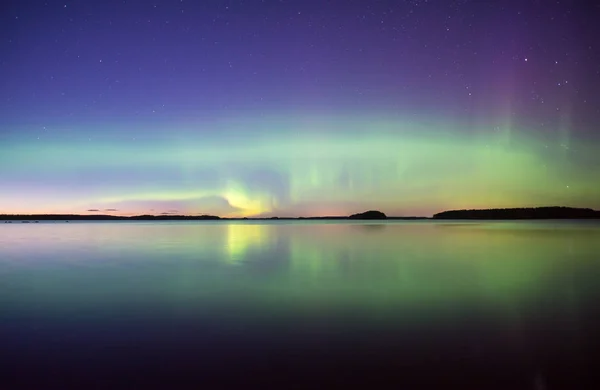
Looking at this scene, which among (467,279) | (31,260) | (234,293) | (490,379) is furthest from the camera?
(31,260)

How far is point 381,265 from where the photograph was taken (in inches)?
897

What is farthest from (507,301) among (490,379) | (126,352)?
(126,352)

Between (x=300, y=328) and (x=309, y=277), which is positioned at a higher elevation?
(x=309, y=277)

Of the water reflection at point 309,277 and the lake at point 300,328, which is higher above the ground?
the water reflection at point 309,277

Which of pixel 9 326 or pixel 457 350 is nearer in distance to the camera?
pixel 457 350

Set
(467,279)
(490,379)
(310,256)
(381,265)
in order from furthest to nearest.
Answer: (310,256) → (381,265) → (467,279) → (490,379)

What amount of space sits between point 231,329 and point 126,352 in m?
2.50

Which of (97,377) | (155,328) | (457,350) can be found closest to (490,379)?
(457,350)

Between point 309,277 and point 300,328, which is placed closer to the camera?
point 300,328

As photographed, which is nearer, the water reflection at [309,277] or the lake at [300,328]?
the lake at [300,328]

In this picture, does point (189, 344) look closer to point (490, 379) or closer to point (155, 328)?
point (155, 328)

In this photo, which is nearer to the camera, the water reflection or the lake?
the lake

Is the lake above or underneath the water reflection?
underneath

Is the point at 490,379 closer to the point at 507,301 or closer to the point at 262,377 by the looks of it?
the point at 262,377
